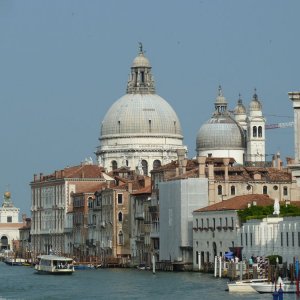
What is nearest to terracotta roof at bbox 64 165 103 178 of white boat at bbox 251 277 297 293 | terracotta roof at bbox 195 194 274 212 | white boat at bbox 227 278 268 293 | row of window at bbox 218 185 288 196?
row of window at bbox 218 185 288 196

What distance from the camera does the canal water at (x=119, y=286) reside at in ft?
243

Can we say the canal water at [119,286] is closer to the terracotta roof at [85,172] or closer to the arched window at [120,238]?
the arched window at [120,238]

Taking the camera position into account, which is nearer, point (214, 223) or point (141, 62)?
point (214, 223)

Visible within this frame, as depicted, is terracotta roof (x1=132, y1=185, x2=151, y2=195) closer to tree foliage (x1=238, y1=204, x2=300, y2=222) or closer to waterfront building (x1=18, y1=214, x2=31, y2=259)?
tree foliage (x1=238, y1=204, x2=300, y2=222)

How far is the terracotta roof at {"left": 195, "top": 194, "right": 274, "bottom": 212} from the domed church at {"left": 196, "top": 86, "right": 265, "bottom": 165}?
149 feet

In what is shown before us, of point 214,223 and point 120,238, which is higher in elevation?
point 120,238

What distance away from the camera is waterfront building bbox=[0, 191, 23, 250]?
187137mm

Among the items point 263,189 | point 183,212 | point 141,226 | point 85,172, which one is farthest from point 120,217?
point 183,212

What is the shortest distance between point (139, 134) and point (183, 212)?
166 feet

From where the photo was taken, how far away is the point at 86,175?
448 ft

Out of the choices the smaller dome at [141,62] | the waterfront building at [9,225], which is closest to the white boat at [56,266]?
the smaller dome at [141,62]

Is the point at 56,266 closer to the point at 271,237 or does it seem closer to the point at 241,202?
the point at 241,202

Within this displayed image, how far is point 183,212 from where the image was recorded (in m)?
102

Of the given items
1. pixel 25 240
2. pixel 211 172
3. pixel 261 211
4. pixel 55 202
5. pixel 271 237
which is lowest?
pixel 271 237
